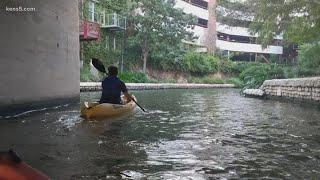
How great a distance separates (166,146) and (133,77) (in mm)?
29486

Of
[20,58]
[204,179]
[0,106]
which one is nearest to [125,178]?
[204,179]

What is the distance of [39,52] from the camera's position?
1434cm

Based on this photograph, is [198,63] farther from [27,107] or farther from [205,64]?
[27,107]

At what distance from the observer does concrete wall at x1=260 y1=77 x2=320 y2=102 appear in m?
18.8

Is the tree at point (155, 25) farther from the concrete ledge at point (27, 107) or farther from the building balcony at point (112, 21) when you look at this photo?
the concrete ledge at point (27, 107)

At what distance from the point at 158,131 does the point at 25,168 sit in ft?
25.1

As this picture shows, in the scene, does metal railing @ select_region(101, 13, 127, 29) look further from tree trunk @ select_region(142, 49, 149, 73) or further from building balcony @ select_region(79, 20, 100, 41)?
building balcony @ select_region(79, 20, 100, 41)

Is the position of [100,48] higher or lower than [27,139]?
higher

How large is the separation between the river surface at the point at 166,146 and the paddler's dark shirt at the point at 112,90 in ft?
2.07

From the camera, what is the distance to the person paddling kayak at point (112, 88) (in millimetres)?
12696

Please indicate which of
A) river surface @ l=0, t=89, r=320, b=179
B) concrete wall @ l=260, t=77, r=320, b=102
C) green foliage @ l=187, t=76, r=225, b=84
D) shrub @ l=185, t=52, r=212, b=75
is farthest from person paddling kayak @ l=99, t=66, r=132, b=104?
green foliage @ l=187, t=76, r=225, b=84

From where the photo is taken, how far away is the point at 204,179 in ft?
19.7

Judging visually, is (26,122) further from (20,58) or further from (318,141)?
(318,141)

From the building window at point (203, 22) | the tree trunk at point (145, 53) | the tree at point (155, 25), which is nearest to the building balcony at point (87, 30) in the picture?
the tree at point (155, 25)
